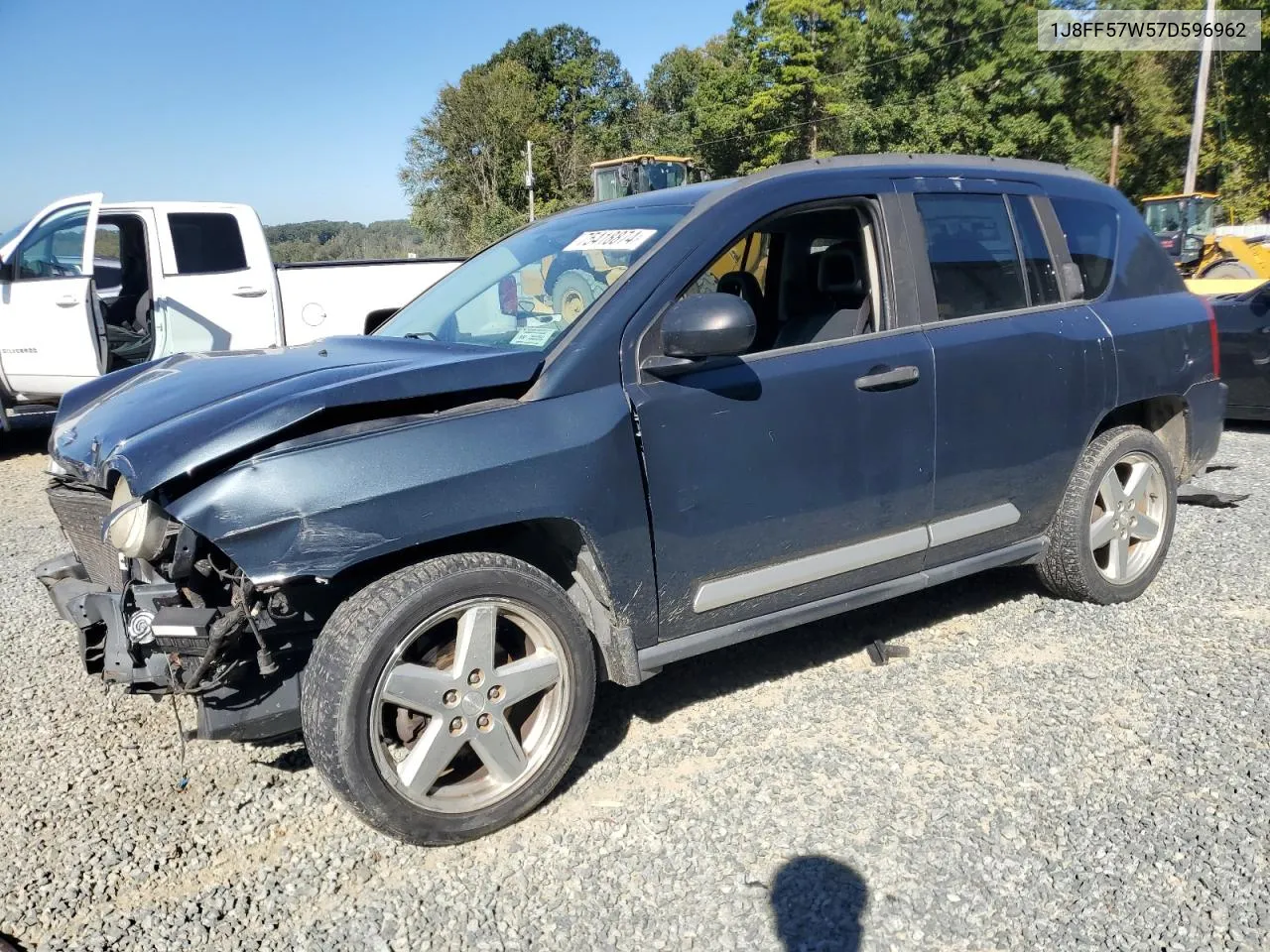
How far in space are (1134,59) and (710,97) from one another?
20.4 metres

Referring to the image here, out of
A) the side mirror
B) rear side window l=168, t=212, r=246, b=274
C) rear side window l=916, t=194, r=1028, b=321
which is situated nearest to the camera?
the side mirror

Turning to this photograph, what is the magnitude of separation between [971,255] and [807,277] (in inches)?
25.4

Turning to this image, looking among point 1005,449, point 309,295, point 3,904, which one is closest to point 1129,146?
point 309,295

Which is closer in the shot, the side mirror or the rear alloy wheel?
the side mirror

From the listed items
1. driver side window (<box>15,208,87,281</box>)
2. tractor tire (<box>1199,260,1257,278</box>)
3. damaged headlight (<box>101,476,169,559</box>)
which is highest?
driver side window (<box>15,208,87,281</box>)

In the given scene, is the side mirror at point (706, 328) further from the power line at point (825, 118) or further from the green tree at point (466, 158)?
the green tree at point (466, 158)

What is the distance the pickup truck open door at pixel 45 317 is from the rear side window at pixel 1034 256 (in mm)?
7096

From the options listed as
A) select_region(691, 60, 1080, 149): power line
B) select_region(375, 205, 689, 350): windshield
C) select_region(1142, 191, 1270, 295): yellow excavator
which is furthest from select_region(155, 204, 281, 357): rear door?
select_region(691, 60, 1080, 149): power line

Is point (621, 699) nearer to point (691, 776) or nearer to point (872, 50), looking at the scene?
point (691, 776)

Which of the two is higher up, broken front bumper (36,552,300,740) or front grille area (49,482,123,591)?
front grille area (49,482,123,591)

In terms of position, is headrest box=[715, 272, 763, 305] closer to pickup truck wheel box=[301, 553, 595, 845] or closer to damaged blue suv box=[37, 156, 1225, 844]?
damaged blue suv box=[37, 156, 1225, 844]

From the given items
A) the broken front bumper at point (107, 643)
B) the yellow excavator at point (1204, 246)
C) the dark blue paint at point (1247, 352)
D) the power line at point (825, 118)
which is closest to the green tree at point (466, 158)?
the power line at point (825, 118)

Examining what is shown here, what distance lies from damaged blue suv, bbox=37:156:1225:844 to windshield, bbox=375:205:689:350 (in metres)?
0.02

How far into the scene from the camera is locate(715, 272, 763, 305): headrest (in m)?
4.04
